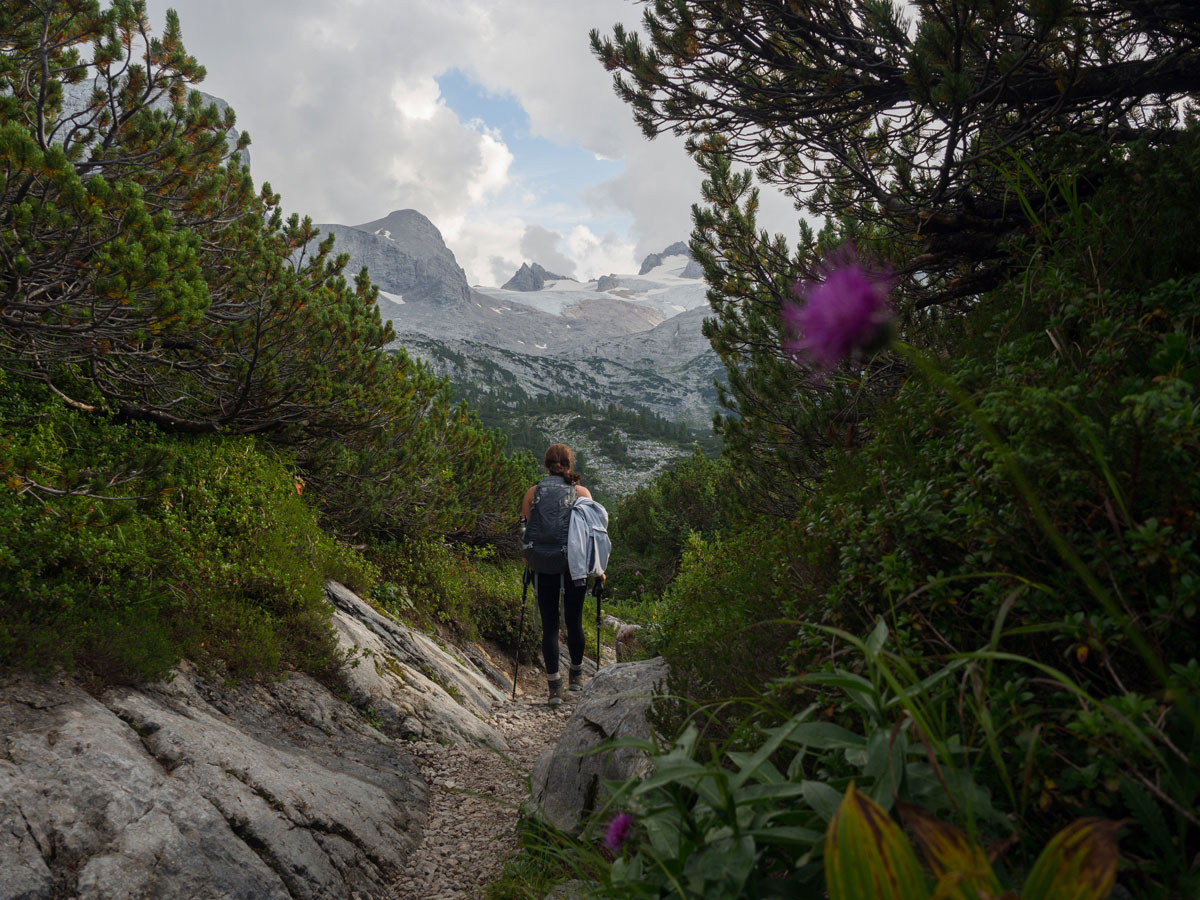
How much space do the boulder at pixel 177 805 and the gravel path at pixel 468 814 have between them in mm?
162

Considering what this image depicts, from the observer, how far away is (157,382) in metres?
6.39

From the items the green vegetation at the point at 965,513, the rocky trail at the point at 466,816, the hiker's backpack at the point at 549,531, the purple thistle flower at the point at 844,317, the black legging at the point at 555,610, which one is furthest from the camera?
the black legging at the point at 555,610

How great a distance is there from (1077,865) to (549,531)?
6128 mm

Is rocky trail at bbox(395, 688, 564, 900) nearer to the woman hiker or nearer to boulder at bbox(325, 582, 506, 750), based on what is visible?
boulder at bbox(325, 582, 506, 750)

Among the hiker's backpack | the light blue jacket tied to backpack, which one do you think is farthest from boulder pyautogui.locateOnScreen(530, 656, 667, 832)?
the hiker's backpack

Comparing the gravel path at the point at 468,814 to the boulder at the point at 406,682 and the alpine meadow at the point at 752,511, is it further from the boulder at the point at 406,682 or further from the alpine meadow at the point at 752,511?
the boulder at the point at 406,682

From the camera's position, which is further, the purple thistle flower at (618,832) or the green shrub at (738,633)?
the green shrub at (738,633)

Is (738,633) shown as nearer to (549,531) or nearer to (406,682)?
(549,531)

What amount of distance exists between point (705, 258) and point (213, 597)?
544 cm

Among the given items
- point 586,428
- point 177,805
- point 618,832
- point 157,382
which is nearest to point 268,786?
point 177,805

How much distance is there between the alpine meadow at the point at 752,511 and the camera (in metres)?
1.30

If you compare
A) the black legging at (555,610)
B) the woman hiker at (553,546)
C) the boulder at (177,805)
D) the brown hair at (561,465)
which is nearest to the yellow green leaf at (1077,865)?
the boulder at (177,805)

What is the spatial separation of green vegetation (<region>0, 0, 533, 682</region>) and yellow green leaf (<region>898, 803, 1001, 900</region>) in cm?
449

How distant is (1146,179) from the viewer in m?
2.88
